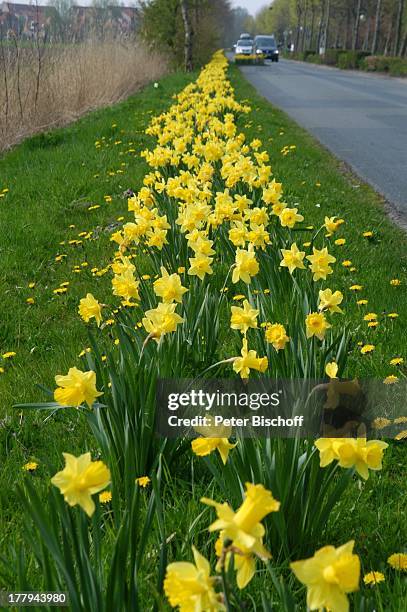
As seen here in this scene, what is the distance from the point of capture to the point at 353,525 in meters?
1.81

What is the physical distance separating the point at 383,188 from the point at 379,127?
505 cm

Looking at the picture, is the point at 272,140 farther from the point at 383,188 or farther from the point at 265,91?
the point at 265,91

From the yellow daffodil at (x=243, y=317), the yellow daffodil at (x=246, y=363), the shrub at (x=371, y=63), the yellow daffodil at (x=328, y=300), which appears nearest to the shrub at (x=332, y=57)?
the shrub at (x=371, y=63)

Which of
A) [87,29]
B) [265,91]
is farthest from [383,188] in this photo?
[265,91]

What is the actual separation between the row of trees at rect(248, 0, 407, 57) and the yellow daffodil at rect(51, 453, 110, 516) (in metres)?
35.3

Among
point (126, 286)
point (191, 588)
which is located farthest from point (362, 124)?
point (191, 588)

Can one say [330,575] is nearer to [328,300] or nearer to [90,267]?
[328,300]

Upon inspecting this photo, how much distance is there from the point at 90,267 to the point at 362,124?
8.60 metres

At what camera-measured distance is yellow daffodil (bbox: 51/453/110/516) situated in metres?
1.02

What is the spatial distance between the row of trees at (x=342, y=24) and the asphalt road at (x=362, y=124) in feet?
55.0

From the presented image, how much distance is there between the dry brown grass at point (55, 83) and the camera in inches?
367

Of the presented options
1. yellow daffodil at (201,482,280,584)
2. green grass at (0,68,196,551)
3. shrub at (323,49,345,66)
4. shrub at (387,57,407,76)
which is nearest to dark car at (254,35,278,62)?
shrub at (323,49,345,66)

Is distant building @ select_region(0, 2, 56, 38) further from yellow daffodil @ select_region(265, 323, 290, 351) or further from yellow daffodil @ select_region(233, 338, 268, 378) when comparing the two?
yellow daffodil @ select_region(233, 338, 268, 378)

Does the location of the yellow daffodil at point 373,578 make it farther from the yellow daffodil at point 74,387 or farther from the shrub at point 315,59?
the shrub at point 315,59
